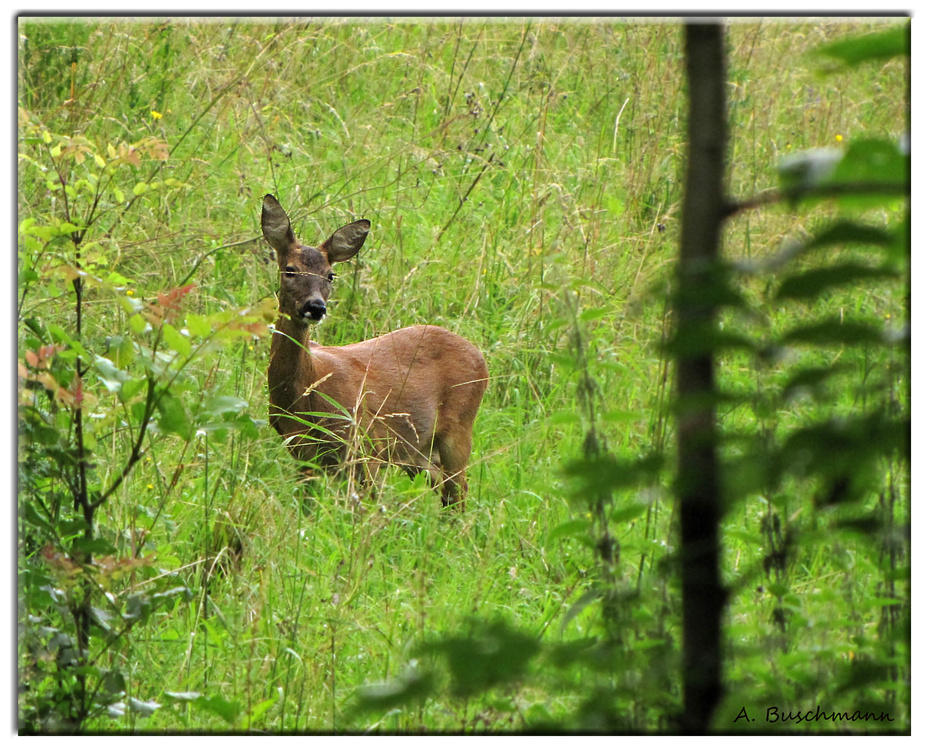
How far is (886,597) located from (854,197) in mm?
996

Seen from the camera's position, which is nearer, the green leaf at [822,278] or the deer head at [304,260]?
the green leaf at [822,278]

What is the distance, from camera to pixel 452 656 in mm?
930

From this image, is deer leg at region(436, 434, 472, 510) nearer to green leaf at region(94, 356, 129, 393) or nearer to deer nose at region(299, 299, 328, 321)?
deer nose at region(299, 299, 328, 321)

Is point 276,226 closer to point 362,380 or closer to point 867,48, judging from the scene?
point 362,380

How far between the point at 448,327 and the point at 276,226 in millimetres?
1014

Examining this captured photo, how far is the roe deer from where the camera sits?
4.13 metres

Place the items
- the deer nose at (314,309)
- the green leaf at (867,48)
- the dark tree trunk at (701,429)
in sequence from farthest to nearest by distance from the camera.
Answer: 1. the deer nose at (314,309)
2. the dark tree trunk at (701,429)
3. the green leaf at (867,48)

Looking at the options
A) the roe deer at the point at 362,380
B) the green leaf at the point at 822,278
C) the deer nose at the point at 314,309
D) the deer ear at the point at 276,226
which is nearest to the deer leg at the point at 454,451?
the roe deer at the point at 362,380

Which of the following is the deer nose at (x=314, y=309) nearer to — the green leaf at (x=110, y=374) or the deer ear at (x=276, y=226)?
the deer ear at (x=276, y=226)

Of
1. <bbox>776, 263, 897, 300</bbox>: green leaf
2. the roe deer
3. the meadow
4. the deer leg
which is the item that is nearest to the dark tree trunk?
the meadow

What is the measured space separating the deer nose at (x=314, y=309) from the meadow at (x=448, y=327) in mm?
235

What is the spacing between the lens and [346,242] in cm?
442

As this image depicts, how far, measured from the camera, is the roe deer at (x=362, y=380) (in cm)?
413

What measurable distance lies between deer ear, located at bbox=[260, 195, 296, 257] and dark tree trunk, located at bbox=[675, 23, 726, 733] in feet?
11.0
